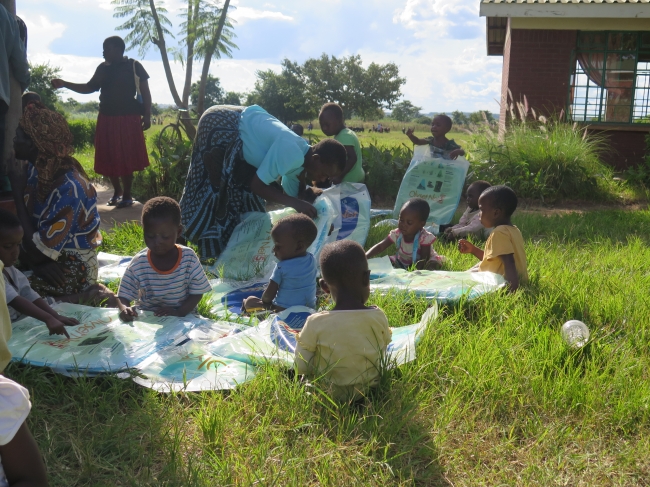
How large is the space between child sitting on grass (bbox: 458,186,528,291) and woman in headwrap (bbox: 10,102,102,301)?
2404mm

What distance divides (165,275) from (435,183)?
11.9 ft

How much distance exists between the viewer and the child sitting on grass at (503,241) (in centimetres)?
361

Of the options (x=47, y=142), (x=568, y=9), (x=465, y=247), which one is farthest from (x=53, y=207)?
(x=568, y=9)

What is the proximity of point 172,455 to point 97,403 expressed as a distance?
568mm

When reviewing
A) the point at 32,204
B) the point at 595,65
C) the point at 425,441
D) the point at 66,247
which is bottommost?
the point at 425,441

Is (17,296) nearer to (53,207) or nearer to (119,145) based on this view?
(53,207)

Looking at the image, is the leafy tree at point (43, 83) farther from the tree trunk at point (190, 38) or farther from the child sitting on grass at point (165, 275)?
the child sitting on grass at point (165, 275)

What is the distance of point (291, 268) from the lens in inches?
130

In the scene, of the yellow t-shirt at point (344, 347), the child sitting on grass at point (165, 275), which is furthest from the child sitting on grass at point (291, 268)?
the yellow t-shirt at point (344, 347)

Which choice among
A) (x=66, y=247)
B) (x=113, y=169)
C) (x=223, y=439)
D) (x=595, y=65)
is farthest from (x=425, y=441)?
(x=595, y=65)

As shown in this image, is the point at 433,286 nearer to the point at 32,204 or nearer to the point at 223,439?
the point at 223,439

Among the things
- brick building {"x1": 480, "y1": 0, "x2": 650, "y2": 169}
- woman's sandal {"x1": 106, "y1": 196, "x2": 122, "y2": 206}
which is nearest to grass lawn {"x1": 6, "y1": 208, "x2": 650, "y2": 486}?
woman's sandal {"x1": 106, "y1": 196, "x2": 122, "y2": 206}

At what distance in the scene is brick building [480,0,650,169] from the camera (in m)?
10.3

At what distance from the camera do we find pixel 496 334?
2928mm
